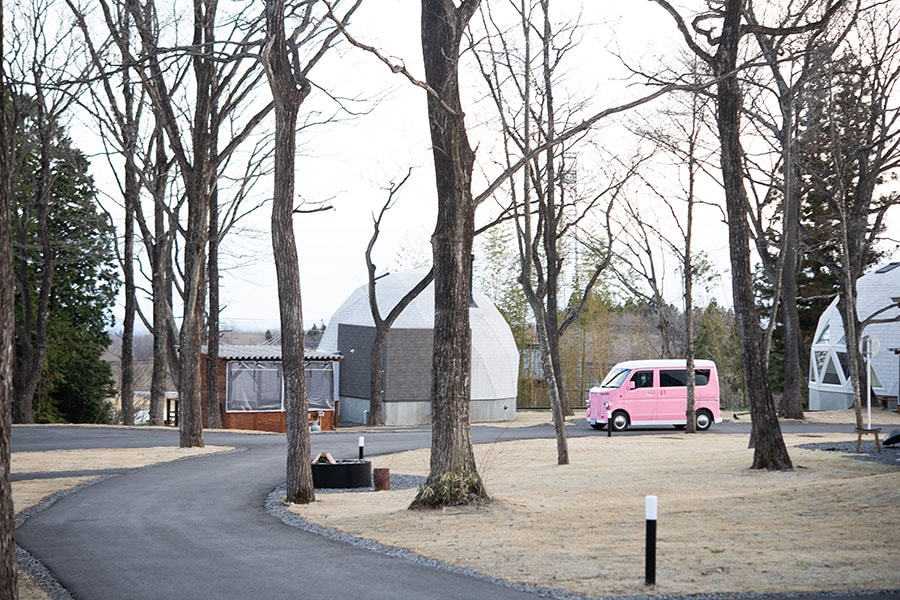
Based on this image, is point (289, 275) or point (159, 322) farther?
point (159, 322)

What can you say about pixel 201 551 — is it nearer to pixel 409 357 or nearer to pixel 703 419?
pixel 703 419

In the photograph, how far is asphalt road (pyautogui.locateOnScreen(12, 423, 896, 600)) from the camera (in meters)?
7.70

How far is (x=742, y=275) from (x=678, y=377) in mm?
13347

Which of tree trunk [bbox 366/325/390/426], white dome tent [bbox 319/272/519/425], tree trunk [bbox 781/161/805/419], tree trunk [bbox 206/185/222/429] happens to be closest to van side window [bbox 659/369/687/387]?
tree trunk [bbox 781/161/805/419]

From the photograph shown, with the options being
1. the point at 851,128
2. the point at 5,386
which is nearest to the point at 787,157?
the point at 851,128

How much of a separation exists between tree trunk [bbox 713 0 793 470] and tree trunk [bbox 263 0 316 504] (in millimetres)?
7147

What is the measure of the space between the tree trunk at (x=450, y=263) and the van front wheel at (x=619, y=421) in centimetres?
1747

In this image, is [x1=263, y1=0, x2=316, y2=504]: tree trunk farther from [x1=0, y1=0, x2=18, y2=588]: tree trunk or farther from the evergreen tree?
the evergreen tree

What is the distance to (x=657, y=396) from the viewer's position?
29.2 m

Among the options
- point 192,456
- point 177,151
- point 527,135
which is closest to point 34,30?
point 177,151

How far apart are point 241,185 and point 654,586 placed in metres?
24.8

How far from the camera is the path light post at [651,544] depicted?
7543 mm

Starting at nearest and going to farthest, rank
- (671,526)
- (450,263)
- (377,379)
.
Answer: (671,526), (450,263), (377,379)

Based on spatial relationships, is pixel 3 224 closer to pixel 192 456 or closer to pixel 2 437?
pixel 2 437
